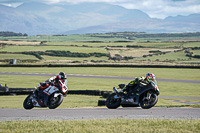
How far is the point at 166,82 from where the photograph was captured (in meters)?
59.4

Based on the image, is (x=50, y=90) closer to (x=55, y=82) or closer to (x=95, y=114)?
(x=55, y=82)

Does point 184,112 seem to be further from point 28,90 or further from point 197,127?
point 28,90

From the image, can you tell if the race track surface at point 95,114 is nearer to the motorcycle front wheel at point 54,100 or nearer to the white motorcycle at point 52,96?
the white motorcycle at point 52,96

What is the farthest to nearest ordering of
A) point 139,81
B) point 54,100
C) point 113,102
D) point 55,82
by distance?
1. point 113,102
2. point 139,81
3. point 55,82
4. point 54,100

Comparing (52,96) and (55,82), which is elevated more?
(55,82)

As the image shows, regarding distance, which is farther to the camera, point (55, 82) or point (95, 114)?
point (95, 114)

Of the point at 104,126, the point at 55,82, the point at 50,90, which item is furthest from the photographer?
the point at 104,126

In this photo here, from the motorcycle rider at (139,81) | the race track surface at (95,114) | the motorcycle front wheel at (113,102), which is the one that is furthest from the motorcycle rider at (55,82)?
the race track surface at (95,114)

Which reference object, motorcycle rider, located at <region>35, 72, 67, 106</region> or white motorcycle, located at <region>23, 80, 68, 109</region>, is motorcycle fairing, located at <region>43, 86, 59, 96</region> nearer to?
white motorcycle, located at <region>23, 80, 68, 109</region>

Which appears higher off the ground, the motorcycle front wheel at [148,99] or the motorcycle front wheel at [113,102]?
the motorcycle front wheel at [148,99]

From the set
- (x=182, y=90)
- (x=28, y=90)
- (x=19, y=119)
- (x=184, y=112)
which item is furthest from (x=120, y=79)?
(x=19, y=119)

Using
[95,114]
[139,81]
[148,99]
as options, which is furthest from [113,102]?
[95,114]

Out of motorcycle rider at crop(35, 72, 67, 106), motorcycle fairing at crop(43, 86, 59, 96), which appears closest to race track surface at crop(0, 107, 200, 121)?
motorcycle rider at crop(35, 72, 67, 106)

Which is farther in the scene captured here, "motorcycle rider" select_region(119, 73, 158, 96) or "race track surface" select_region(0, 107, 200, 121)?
"race track surface" select_region(0, 107, 200, 121)
